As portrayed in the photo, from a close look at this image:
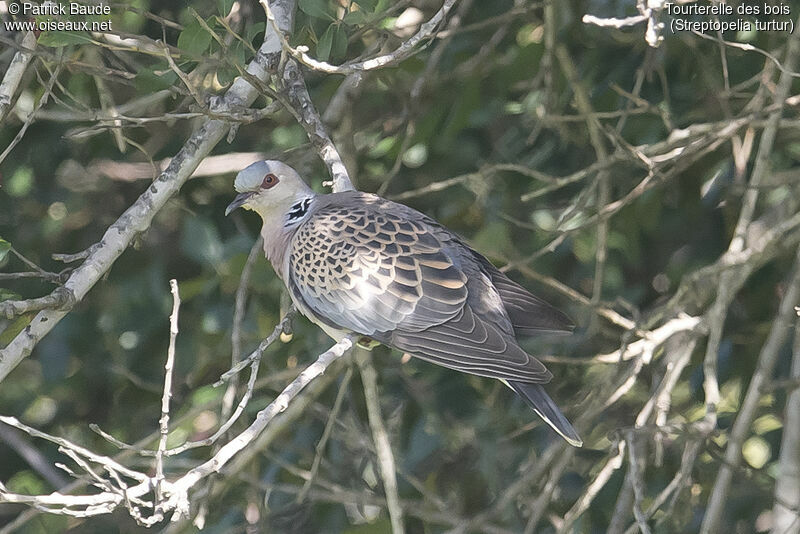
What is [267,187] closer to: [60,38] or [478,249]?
[478,249]

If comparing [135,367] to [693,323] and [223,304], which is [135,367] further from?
[693,323]

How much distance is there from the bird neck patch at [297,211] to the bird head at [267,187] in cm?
4

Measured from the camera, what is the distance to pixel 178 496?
179 cm

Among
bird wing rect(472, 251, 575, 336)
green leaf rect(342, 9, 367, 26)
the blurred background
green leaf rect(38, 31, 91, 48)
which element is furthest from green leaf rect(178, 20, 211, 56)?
bird wing rect(472, 251, 575, 336)

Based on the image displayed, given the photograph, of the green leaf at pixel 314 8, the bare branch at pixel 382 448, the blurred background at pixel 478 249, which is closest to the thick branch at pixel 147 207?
the green leaf at pixel 314 8

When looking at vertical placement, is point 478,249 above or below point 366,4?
below

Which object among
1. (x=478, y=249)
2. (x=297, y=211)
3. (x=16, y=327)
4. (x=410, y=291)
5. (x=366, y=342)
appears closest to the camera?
(x=16, y=327)

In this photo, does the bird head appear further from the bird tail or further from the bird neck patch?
the bird tail

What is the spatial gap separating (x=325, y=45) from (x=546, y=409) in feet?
3.54

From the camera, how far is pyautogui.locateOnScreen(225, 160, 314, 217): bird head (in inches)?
126

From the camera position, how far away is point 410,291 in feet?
9.36

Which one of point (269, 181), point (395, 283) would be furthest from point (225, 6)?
point (395, 283)

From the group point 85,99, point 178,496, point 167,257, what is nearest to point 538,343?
point 167,257

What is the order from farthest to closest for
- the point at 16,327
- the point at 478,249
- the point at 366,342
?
the point at 478,249
the point at 366,342
the point at 16,327
